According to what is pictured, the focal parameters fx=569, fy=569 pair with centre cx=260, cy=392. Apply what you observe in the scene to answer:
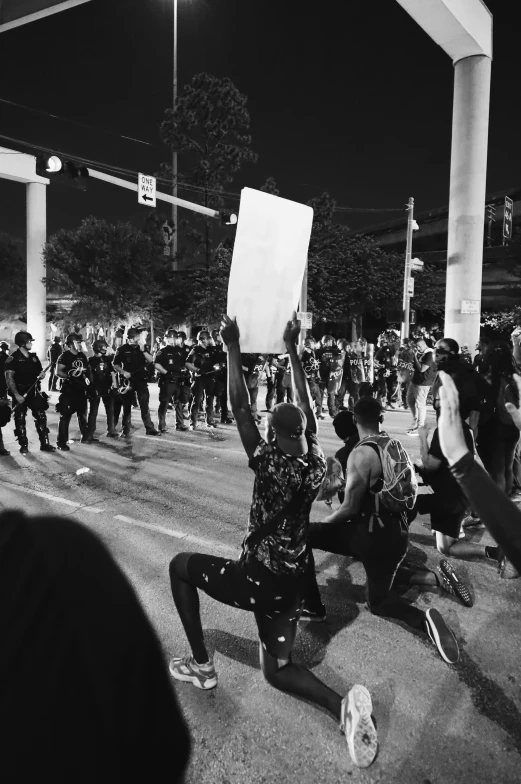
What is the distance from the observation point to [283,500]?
9.36 feet

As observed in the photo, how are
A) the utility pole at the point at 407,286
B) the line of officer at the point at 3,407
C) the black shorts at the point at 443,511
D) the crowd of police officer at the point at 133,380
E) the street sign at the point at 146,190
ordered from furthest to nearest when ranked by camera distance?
1. the utility pole at the point at 407,286
2. the street sign at the point at 146,190
3. the crowd of police officer at the point at 133,380
4. the line of officer at the point at 3,407
5. the black shorts at the point at 443,511

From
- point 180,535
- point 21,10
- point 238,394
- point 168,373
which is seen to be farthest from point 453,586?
point 168,373

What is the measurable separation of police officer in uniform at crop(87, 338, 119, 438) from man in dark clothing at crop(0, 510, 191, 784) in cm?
936

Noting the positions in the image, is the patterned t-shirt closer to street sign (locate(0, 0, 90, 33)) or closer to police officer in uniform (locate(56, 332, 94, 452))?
street sign (locate(0, 0, 90, 33))

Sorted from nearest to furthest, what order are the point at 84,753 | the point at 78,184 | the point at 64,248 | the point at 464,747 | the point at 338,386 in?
the point at 84,753 < the point at 464,747 < the point at 78,184 < the point at 338,386 < the point at 64,248

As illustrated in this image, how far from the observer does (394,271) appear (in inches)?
1535

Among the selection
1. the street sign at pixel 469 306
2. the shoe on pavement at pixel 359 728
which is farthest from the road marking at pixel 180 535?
the street sign at pixel 469 306

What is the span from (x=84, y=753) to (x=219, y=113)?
38.5m

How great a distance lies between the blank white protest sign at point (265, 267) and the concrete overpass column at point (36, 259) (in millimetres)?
32825

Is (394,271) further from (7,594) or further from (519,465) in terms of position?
(7,594)

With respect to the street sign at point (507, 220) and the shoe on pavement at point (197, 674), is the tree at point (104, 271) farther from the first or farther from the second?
the shoe on pavement at point (197, 674)

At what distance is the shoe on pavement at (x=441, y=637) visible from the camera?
11.7 ft

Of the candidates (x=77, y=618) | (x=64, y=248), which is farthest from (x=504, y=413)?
(x=64, y=248)

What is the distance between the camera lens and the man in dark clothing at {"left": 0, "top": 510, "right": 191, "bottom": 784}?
1089mm
